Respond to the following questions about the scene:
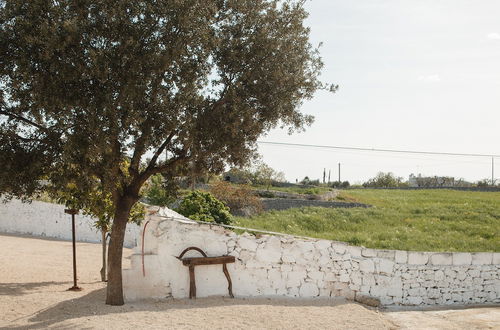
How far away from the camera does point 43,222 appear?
85.4 ft

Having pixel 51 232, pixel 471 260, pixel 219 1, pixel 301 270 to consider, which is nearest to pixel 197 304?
pixel 301 270

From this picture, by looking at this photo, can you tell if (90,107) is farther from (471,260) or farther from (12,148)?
(471,260)

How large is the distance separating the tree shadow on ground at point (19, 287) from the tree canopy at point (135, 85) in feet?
9.27

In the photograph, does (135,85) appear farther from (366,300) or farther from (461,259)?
(461,259)

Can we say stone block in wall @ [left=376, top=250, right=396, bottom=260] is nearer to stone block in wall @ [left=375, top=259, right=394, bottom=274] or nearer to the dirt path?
stone block in wall @ [left=375, top=259, right=394, bottom=274]

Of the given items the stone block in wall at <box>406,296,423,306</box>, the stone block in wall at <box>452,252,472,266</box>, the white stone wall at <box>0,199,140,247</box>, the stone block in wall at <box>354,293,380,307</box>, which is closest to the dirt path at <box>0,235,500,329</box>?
the stone block in wall at <box>354,293,380,307</box>

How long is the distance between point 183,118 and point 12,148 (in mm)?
3941

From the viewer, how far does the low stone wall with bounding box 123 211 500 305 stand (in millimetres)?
13867

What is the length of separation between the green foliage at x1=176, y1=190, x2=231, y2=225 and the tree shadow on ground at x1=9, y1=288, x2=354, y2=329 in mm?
6321

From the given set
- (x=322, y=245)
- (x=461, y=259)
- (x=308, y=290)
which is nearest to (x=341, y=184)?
(x=461, y=259)

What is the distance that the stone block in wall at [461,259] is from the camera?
16.3 metres

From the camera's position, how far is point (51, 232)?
26000 mm

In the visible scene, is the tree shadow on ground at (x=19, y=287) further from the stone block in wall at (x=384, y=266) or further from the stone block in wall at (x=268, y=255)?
the stone block in wall at (x=384, y=266)

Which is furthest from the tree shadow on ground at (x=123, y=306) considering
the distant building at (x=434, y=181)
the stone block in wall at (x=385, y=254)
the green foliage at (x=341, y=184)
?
the green foliage at (x=341, y=184)
